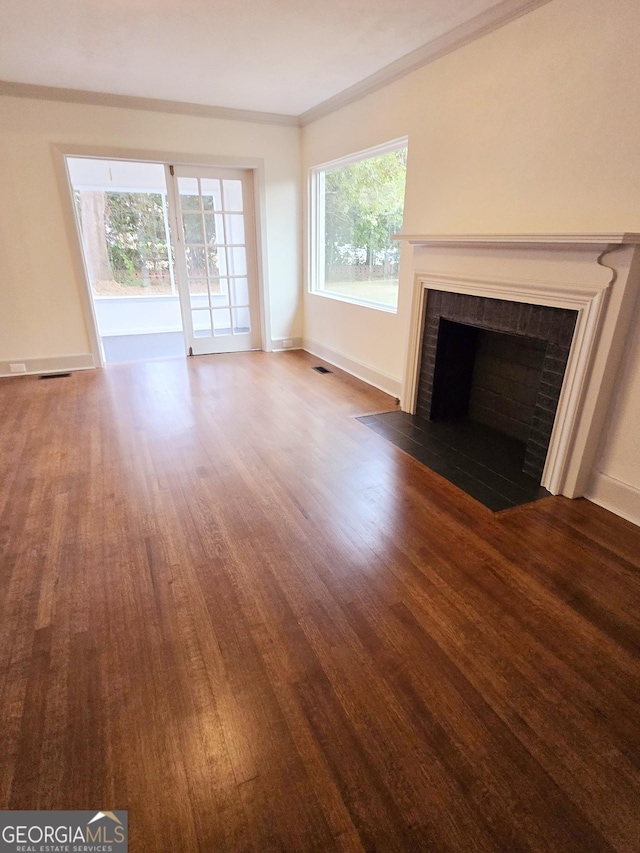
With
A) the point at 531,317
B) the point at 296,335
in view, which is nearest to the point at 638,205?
the point at 531,317

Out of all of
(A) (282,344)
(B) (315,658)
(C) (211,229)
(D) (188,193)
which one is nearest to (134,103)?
(D) (188,193)

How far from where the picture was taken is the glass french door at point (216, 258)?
16.4 feet

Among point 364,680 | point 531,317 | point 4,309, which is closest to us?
point 364,680

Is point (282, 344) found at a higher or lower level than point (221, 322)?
lower

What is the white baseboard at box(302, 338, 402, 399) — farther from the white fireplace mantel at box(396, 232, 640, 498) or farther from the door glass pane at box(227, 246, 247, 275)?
the white fireplace mantel at box(396, 232, 640, 498)

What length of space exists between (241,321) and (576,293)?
4160mm

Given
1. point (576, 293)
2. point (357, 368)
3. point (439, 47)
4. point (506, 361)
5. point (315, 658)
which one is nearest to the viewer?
point (315, 658)

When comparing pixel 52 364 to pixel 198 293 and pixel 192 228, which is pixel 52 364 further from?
pixel 192 228

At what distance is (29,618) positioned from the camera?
1.71 metres

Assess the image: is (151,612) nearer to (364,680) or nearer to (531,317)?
(364,680)

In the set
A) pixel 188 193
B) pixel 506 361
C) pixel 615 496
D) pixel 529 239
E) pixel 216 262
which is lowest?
pixel 615 496

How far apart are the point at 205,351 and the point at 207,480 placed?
321 cm

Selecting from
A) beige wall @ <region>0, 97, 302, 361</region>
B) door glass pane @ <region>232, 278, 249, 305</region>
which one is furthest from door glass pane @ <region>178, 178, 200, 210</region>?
door glass pane @ <region>232, 278, 249, 305</region>

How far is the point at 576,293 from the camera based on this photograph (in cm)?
224
